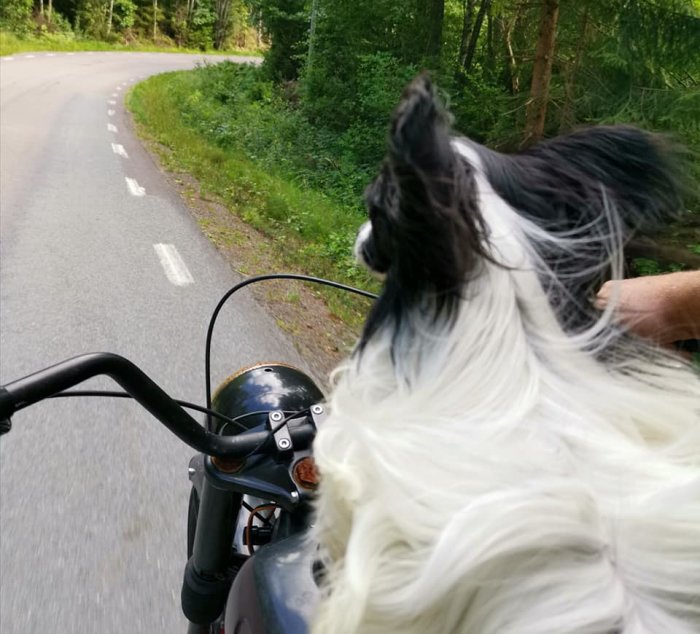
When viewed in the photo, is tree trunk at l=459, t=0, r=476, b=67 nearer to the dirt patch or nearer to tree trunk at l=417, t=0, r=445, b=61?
tree trunk at l=417, t=0, r=445, b=61

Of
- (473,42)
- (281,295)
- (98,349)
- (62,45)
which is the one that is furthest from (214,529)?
(62,45)

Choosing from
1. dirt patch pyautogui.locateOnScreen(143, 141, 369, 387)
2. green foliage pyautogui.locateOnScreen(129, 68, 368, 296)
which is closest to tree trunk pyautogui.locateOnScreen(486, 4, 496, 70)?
green foliage pyautogui.locateOnScreen(129, 68, 368, 296)

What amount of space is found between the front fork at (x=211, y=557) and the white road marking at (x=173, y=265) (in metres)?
4.69

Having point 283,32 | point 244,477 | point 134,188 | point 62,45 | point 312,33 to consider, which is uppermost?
point 312,33

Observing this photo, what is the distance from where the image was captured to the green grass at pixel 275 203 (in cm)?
717

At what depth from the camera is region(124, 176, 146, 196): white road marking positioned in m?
9.39

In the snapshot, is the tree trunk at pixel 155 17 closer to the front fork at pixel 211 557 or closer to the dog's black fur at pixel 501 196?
the front fork at pixel 211 557

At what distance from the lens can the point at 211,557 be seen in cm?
159

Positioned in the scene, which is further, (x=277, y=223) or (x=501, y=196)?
(x=277, y=223)

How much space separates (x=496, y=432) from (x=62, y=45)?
38.4 m

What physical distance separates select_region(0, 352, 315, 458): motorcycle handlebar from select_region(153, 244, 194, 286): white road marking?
4.99 m

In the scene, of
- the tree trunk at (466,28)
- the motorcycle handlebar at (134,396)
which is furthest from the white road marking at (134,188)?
the motorcycle handlebar at (134,396)

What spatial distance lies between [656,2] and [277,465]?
8.17 metres

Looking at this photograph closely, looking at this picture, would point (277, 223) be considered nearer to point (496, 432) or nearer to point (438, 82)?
point (438, 82)
